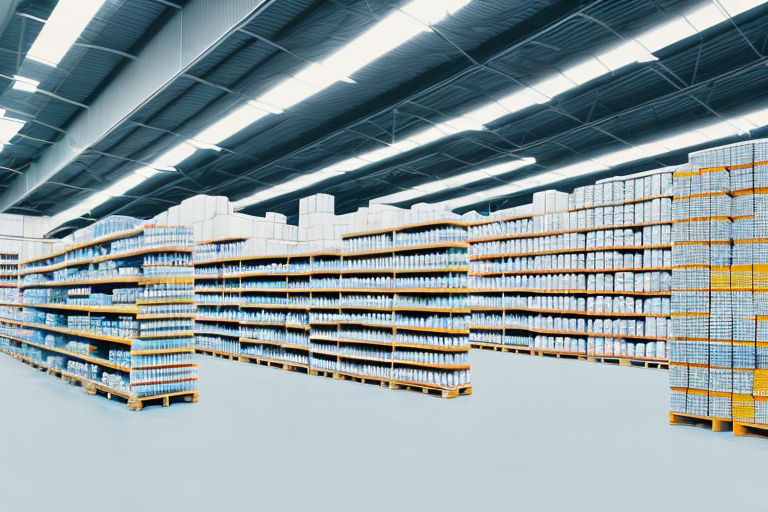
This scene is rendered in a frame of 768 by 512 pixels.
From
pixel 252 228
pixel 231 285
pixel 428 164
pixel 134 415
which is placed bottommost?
pixel 134 415

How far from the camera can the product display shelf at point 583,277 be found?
9875mm

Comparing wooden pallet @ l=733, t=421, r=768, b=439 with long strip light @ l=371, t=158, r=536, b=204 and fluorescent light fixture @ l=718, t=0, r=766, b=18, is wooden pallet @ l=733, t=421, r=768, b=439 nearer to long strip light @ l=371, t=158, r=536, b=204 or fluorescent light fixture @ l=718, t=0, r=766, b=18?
fluorescent light fixture @ l=718, t=0, r=766, b=18

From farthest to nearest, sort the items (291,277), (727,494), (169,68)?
1. (291,277)
2. (169,68)
3. (727,494)

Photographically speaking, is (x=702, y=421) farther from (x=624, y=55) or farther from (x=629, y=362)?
(x=624, y=55)

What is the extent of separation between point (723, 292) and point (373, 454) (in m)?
4.12

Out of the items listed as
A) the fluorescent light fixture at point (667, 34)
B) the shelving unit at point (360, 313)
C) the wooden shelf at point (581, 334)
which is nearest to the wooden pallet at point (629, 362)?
the wooden shelf at point (581, 334)

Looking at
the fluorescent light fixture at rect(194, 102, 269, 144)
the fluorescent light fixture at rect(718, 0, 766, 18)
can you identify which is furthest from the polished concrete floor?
the fluorescent light fixture at rect(194, 102, 269, 144)

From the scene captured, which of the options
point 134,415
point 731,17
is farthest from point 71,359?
point 731,17

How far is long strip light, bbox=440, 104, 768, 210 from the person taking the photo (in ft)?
40.4

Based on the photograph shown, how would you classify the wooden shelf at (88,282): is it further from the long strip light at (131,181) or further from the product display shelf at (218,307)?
the long strip light at (131,181)

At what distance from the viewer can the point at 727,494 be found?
3.88 meters

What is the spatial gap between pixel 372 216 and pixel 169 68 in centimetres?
487

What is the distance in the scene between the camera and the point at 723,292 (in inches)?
221

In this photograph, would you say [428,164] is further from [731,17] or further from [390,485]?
[390,485]
